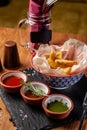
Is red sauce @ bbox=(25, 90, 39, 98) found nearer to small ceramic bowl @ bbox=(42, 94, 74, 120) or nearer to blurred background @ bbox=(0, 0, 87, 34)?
small ceramic bowl @ bbox=(42, 94, 74, 120)

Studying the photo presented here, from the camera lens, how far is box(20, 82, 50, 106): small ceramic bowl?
1.17 metres

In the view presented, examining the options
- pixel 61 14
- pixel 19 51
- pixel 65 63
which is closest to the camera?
pixel 65 63

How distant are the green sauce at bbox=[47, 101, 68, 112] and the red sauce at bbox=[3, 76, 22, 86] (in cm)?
19

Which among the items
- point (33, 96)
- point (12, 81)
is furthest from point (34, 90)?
point (12, 81)

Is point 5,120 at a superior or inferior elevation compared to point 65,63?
inferior

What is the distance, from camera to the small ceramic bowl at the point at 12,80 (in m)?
1.25

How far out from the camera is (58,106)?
115 centimetres

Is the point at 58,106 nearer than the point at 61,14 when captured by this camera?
Yes

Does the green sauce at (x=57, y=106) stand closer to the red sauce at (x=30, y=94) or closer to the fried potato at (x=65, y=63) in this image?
the red sauce at (x=30, y=94)

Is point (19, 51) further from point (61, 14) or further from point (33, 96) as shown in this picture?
point (61, 14)

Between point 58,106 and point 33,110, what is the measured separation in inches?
3.9

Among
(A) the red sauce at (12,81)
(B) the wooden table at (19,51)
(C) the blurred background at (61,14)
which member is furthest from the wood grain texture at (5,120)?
(C) the blurred background at (61,14)

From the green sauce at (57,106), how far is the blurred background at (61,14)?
147 centimetres

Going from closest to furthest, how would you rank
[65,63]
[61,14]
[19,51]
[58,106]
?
[58,106], [65,63], [19,51], [61,14]
